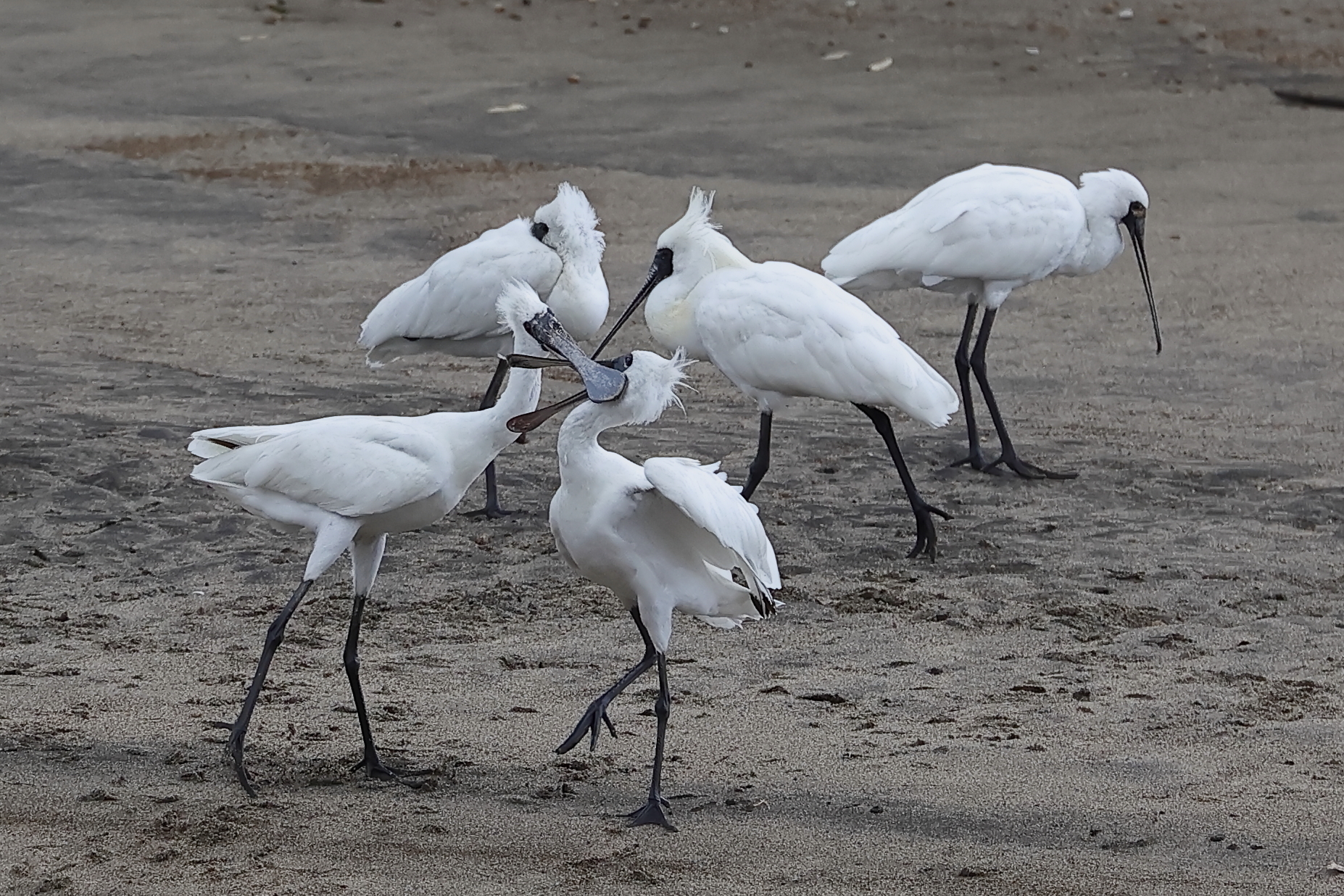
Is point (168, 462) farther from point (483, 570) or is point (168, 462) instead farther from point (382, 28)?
point (382, 28)

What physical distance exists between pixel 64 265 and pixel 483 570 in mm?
5946

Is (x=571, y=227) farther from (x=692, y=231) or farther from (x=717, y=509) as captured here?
(x=717, y=509)

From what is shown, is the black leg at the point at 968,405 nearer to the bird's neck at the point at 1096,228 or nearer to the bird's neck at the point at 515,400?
the bird's neck at the point at 1096,228

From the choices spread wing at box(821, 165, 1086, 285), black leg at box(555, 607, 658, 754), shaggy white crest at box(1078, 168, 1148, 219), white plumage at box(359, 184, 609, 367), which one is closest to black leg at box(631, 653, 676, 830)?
black leg at box(555, 607, 658, 754)

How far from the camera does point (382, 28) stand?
18438 mm

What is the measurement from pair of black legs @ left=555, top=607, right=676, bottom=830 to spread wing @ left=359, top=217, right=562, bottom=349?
10.7 feet

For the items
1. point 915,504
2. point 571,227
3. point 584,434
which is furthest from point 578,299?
point 584,434

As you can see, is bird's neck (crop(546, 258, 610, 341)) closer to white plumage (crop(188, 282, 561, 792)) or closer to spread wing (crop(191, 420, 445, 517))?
white plumage (crop(188, 282, 561, 792))

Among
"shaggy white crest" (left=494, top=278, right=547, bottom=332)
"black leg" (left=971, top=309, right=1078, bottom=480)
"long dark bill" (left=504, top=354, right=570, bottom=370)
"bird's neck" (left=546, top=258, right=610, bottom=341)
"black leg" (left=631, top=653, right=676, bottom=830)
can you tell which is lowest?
"black leg" (left=971, top=309, right=1078, bottom=480)

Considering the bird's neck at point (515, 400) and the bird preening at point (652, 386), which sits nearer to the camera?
the bird preening at point (652, 386)

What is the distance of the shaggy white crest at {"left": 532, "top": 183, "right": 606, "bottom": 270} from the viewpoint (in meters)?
8.24

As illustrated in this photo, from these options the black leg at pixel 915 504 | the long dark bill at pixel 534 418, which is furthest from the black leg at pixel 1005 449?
the long dark bill at pixel 534 418

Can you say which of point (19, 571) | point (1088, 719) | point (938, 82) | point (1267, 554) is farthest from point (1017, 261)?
point (938, 82)

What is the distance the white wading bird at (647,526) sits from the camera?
4.79 metres
